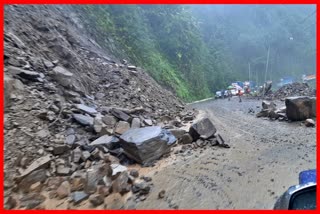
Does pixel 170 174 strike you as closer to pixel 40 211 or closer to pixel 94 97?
pixel 40 211

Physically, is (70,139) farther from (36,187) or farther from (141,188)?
(141,188)

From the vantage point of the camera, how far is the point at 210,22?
2206 inches

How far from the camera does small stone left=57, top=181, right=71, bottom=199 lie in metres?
4.34

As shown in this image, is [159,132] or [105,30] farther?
[105,30]

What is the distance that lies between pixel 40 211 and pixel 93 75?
7484 millimetres

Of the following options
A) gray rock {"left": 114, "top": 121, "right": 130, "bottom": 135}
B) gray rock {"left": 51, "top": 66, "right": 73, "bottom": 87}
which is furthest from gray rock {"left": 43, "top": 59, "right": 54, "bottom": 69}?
gray rock {"left": 114, "top": 121, "right": 130, "bottom": 135}

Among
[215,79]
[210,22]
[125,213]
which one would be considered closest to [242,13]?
[210,22]

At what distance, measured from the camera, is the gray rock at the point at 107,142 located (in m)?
5.93

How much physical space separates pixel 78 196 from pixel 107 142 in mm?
1922

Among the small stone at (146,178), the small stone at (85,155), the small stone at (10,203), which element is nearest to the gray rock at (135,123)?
the small stone at (85,155)

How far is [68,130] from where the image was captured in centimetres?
613

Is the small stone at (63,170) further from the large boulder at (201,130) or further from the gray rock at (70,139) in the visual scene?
the large boulder at (201,130)

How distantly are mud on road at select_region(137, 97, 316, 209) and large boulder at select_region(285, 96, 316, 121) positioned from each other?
7.08ft

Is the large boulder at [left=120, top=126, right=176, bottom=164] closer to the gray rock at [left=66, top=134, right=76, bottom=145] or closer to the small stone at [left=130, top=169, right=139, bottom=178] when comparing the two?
the small stone at [left=130, top=169, right=139, bottom=178]
